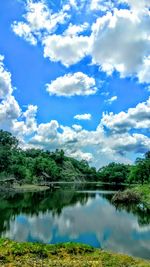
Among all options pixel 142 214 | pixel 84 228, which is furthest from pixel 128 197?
pixel 84 228

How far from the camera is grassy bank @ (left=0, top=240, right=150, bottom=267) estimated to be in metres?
21.2

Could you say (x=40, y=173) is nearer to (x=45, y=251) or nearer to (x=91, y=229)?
(x=91, y=229)

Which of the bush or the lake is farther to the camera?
the bush

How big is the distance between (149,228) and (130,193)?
3252 cm

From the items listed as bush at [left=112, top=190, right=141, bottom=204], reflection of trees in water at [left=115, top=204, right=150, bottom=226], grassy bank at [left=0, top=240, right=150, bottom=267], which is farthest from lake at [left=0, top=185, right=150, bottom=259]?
bush at [left=112, top=190, right=141, bottom=204]

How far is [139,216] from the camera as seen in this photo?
53875 millimetres

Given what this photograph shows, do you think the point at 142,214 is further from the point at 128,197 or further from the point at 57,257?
the point at 57,257

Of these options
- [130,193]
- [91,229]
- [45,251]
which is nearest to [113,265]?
[45,251]

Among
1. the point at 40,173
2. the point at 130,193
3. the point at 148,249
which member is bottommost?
the point at 148,249

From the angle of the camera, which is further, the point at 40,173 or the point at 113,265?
the point at 40,173

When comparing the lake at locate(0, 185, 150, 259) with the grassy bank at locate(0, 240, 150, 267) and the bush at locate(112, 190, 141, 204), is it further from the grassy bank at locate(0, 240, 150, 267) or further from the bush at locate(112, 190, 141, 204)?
the bush at locate(112, 190, 141, 204)

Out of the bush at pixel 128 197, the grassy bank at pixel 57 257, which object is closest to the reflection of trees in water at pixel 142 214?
the bush at pixel 128 197

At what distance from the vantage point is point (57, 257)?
23062 mm

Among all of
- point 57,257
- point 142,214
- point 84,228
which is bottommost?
point 57,257
